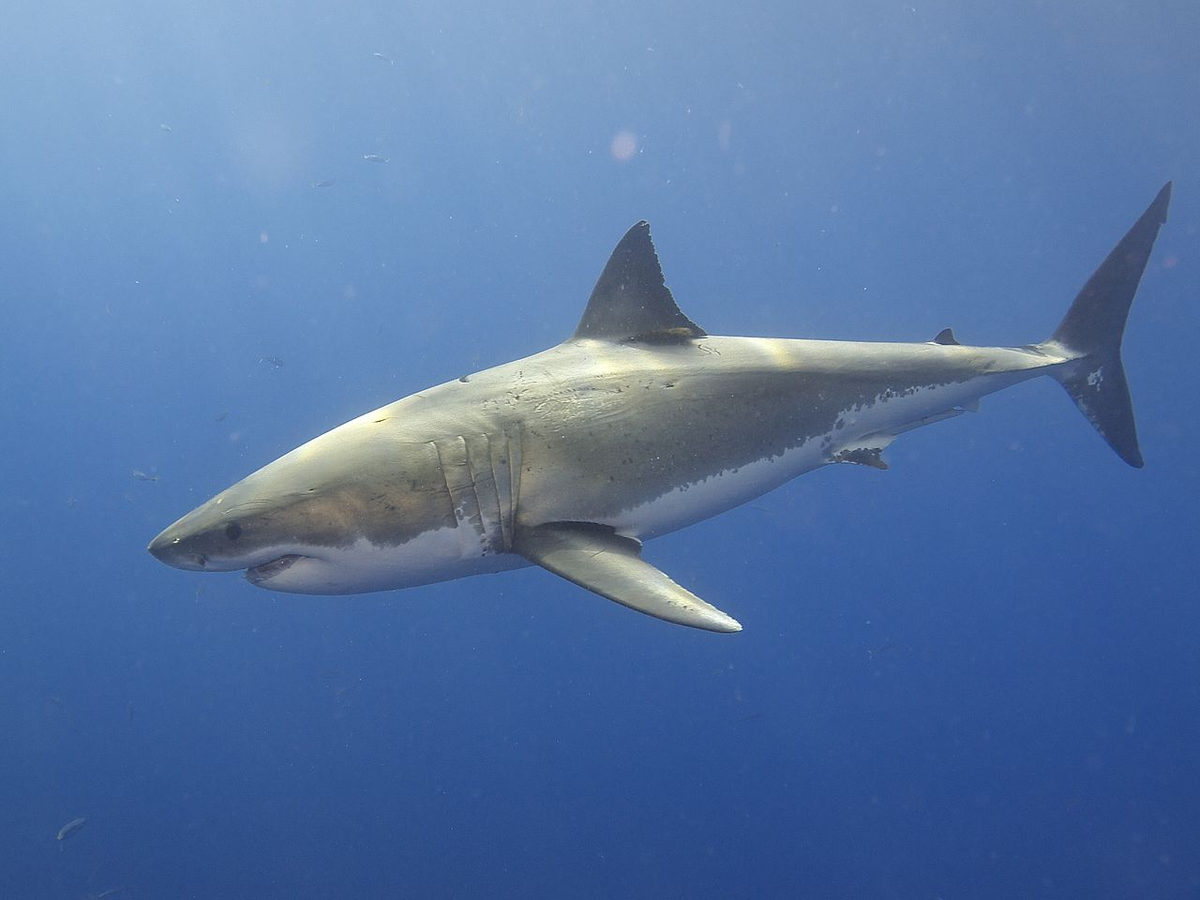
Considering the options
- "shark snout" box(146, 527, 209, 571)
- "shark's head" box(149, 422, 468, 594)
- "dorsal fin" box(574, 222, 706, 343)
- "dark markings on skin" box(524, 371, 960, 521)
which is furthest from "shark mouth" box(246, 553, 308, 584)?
"dorsal fin" box(574, 222, 706, 343)

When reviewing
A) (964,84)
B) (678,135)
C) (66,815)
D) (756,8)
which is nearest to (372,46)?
(678,135)

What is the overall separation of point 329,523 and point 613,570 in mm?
1326

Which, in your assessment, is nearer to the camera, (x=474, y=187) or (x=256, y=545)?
(x=256, y=545)

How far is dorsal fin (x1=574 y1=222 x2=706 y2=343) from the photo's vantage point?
5043mm

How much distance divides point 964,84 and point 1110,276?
31.7m

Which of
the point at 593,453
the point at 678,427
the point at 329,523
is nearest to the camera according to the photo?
the point at 329,523

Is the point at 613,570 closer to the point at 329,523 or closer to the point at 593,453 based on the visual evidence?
the point at 593,453

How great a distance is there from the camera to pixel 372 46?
131ft

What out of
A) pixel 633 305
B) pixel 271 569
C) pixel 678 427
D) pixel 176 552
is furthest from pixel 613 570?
pixel 633 305

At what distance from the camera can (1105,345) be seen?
22.0 ft

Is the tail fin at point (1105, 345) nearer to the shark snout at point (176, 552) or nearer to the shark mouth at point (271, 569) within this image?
the shark mouth at point (271, 569)

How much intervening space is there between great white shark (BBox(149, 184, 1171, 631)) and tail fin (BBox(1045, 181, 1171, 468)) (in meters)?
0.41

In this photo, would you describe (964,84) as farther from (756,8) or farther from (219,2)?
(219,2)

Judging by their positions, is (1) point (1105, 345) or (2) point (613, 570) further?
(1) point (1105, 345)
